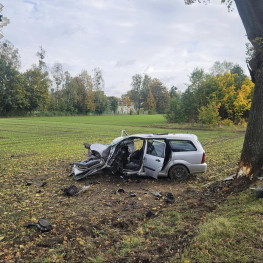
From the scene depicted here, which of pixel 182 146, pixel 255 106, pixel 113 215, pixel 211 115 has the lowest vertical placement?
pixel 113 215

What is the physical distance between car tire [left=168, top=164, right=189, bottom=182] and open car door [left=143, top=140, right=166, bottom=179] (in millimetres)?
701

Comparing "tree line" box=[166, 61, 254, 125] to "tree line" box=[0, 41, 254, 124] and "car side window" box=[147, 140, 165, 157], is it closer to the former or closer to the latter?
"tree line" box=[0, 41, 254, 124]

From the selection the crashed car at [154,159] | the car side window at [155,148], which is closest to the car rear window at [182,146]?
the crashed car at [154,159]

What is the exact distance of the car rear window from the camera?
9.39 metres

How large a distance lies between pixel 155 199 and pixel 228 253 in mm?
3574

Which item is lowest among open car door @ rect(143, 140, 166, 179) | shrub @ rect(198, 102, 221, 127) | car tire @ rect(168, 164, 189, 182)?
car tire @ rect(168, 164, 189, 182)

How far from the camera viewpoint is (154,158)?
29.4ft

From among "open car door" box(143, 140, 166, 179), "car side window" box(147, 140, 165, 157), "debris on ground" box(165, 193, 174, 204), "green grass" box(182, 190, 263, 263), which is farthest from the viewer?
"car side window" box(147, 140, 165, 157)

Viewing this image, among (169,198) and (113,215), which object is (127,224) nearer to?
(113,215)

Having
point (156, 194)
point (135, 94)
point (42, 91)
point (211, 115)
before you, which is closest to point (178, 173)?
point (156, 194)

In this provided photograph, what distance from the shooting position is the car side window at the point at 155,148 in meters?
9.17

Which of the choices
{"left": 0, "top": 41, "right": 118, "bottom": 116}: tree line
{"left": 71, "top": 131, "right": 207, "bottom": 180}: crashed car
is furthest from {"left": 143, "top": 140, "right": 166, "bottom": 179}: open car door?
{"left": 0, "top": 41, "right": 118, "bottom": 116}: tree line

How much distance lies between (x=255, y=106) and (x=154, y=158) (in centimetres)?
355

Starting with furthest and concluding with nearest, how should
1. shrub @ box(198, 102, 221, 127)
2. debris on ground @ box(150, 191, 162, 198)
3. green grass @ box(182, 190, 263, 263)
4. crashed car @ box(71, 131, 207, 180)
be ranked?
shrub @ box(198, 102, 221, 127) → crashed car @ box(71, 131, 207, 180) → debris on ground @ box(150, 191, 162, 198) → green grass @ box(182, 190, 263, 263)
